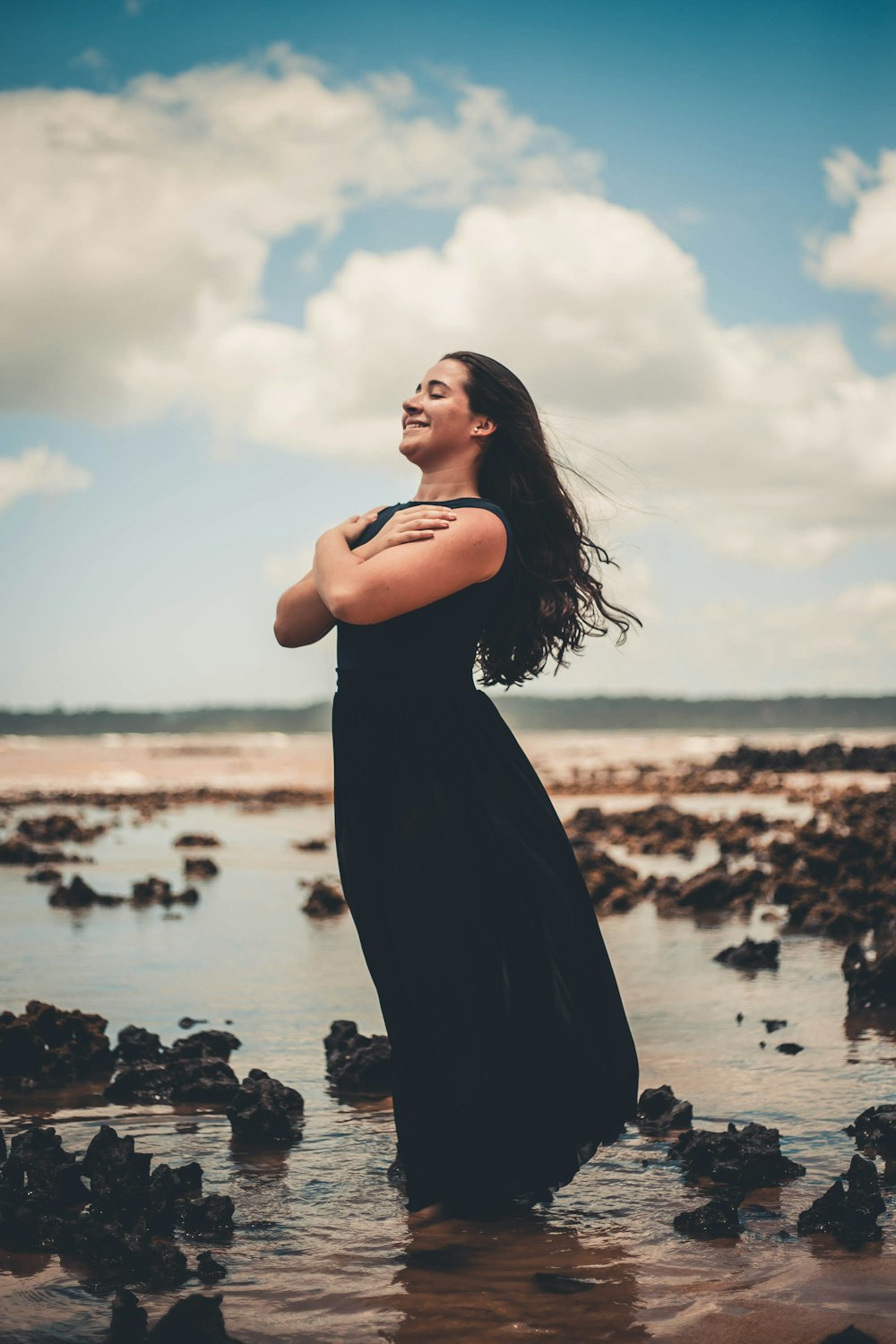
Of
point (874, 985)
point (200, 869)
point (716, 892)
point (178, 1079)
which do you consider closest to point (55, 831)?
point (200, 869)

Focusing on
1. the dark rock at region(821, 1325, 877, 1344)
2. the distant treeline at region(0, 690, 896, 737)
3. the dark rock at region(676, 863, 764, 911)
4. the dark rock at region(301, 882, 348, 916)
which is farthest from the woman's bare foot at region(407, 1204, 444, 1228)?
the distant treeline at region(0, 690, 896, 737)

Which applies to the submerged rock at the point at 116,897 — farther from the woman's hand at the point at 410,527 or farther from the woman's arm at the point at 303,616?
the woman's hand at the point at 410,527

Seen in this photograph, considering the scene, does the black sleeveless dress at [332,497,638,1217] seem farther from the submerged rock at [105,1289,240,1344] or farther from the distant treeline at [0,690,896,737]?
the distant treeline at [0,690,896,737]

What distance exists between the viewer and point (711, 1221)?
11.0 ft

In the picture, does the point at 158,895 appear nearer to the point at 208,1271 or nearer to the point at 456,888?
the point at 456,888

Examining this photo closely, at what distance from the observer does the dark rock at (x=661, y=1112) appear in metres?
4.29

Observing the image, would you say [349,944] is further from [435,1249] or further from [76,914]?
[435,1249]

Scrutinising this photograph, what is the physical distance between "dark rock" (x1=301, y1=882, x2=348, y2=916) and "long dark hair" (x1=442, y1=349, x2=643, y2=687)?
5171 mm

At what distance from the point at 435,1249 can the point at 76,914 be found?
20.2 feet

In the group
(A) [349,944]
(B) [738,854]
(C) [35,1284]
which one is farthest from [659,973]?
(B) [738,854]

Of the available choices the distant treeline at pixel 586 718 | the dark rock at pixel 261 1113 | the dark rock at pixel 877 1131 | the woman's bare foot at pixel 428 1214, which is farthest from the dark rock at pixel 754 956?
the distant treeline at pixel 586 718

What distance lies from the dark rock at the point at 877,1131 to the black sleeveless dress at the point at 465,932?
2.79 feet

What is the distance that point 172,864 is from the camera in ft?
39.2

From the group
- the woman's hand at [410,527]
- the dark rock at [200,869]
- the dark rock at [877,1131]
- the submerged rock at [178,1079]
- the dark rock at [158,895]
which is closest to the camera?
the woman's hand at [410,527]
